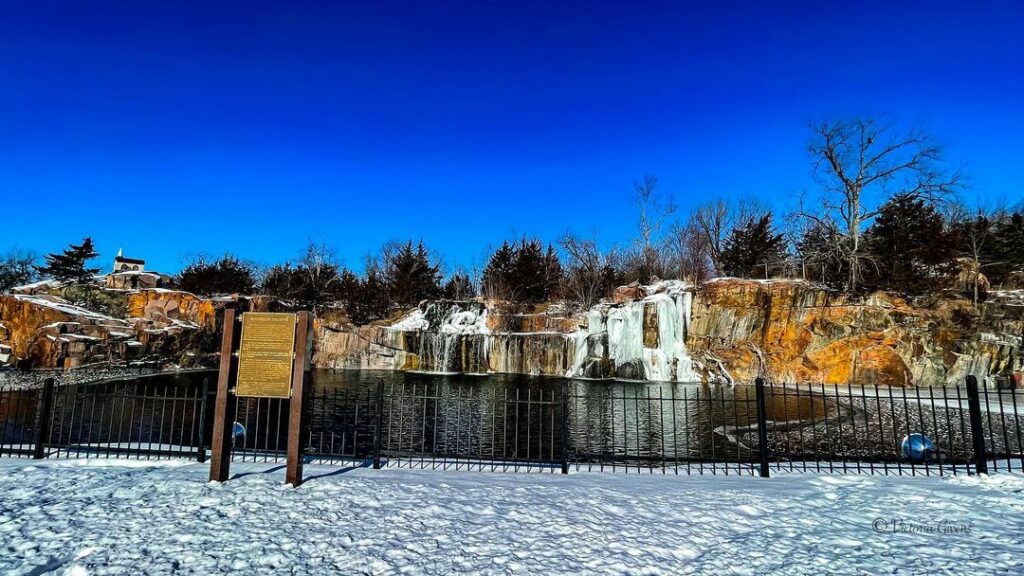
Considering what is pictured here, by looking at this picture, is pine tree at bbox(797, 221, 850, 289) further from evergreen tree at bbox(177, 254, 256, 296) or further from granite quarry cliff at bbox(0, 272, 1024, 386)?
evergreen tree at bbox(177, 254, 256, 296)

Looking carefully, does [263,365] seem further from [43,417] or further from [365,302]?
[365,302]

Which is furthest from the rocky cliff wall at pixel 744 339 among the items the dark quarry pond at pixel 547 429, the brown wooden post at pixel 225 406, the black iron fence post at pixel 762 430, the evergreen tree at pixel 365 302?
the brown wooden post at pixel 225 406

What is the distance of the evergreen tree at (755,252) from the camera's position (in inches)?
1855

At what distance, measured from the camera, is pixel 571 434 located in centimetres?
1612

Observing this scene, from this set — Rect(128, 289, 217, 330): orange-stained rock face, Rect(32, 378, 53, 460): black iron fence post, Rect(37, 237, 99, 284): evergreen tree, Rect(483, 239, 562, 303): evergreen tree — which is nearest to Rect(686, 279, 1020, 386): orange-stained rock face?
Rect(483, 239, 562, 303): evergreen tree

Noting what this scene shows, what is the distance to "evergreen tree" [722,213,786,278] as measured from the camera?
155 ft

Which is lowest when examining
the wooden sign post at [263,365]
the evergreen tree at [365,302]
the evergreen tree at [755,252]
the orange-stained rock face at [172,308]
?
the wooden sign post at [263,365]

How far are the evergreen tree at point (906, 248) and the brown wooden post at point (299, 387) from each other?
37.9 metres

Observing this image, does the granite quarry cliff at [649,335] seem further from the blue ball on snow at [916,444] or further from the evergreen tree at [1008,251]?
the blue ball on snow at [916,444]

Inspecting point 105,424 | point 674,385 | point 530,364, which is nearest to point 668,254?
point 530,364

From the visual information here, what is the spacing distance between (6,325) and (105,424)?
87.5 ft

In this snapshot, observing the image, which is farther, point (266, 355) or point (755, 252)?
point (755, 252)

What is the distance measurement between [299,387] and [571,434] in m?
11.1

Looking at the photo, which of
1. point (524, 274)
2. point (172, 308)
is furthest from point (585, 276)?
point (172, 308)
